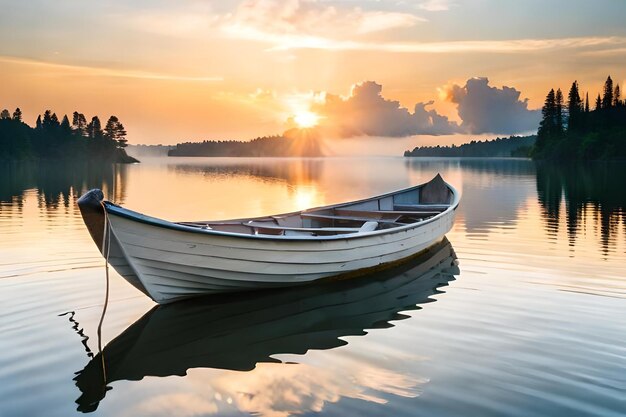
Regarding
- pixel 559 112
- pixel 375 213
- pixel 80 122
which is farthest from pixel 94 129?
pixel 375 213

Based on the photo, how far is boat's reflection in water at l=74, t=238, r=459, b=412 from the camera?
26.8 feet

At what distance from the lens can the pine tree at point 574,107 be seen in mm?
127438

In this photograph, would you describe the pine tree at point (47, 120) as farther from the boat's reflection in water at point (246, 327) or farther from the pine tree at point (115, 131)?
the boat's reflection in water at point (246, 327)

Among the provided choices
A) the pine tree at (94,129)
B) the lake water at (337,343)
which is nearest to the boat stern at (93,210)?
the lake water at (337,343)

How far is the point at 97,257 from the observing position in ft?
50.0

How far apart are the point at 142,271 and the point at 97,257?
5923 mm

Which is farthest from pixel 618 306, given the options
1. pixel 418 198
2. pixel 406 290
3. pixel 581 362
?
pixel 418 198

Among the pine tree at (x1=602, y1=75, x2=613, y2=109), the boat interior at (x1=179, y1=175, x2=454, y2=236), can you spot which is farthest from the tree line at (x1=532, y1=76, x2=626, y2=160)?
the boat interior at (x1=179, y1=175, x2=454, y2=236)

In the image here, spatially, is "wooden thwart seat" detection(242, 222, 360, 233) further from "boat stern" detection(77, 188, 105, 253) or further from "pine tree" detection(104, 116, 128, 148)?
"pine tree" detection(104, 116, 128, 148)

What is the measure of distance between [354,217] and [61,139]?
515 ft

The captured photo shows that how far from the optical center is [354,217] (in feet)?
54.7

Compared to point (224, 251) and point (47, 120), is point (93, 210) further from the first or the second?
point (47, 120)

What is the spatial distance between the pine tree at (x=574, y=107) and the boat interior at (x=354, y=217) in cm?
12066

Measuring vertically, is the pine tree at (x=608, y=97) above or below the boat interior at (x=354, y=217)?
above
